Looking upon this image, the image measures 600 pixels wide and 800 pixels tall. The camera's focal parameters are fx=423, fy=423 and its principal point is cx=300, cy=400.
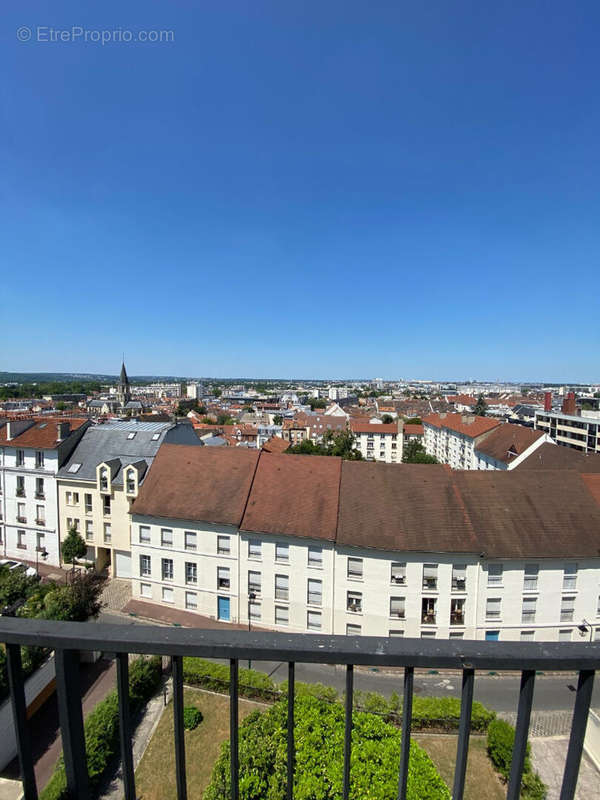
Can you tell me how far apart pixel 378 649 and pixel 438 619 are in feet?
60.8

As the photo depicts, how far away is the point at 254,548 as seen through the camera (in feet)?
63.5

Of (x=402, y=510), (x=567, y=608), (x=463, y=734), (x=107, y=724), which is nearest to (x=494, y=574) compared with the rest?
(x=567, y=608)

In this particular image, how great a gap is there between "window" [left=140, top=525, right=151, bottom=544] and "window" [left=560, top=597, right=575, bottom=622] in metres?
19.0

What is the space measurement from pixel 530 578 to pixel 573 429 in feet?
159

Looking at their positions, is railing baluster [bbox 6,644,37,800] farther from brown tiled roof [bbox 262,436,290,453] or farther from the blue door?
brown tiled roof [bbox 262,436,290,453]

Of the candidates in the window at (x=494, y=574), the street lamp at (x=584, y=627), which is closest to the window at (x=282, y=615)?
the window at (x=494, y=574)

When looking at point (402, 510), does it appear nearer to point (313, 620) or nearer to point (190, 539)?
point (313, 620)

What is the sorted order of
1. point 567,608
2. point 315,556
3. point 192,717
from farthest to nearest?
point 315,556, point 567,608, point 192,717

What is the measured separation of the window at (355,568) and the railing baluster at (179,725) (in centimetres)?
1669

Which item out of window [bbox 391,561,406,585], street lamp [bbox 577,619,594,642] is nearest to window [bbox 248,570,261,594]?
window [bbox 391,561,406,585]

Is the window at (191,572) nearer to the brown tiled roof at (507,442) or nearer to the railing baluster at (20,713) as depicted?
the railing baluster at (20,713)

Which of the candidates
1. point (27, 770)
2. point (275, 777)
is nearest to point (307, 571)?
point (275, 777)

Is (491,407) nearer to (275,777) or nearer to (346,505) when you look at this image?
(346,505)

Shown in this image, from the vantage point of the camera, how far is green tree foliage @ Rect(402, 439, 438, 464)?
52094 millimetres
